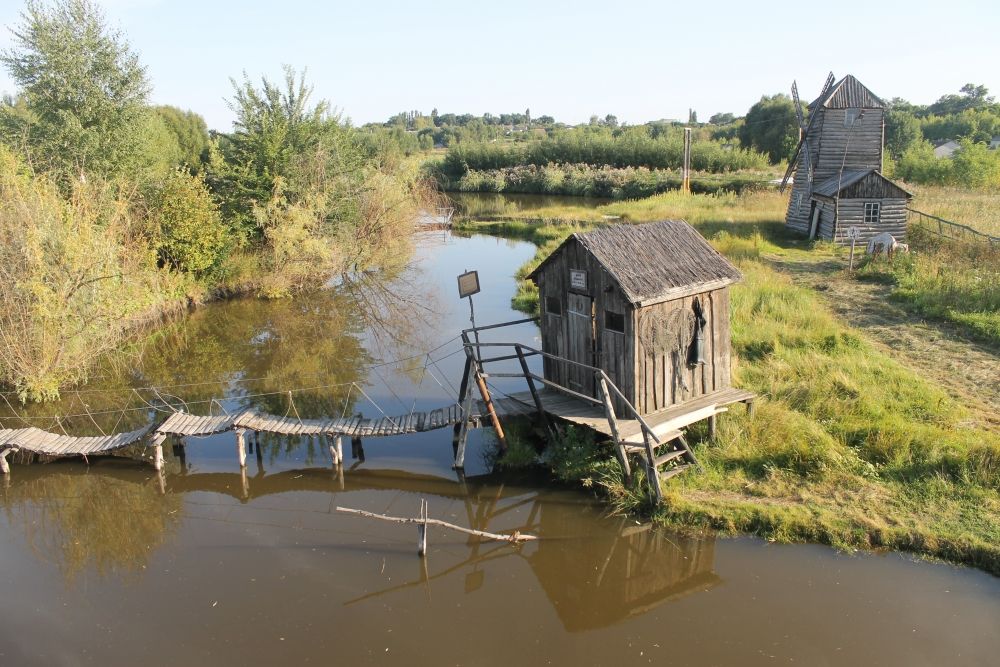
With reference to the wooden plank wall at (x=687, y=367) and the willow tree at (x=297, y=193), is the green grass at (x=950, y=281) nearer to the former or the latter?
the wooden plank wall at (x=687, y=367)

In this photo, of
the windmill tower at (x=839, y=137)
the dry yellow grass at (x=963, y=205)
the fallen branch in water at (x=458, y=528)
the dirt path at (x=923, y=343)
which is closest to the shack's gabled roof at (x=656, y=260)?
the fallen branch in water at (x=458, y=528)

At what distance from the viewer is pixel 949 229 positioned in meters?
26.4

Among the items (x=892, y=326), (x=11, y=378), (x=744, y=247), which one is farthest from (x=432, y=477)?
(x=744, y=247)

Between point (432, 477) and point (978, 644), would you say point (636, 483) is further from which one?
point (978, 644)

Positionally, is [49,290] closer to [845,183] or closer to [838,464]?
[838,464]

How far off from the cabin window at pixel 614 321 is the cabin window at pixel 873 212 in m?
21.6

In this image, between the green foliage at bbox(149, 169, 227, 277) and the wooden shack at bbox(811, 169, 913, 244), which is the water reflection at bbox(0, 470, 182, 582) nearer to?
the green foliage at bbox(149, 169, 227, 277)

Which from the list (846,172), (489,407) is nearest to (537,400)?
(489,407)

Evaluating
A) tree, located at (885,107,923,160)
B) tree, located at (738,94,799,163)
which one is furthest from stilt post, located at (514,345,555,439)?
tree, located at (885,107,923,160)

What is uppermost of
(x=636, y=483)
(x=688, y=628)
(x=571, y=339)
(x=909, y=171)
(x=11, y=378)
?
(x=909, y=171)

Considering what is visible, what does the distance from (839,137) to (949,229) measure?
691cm

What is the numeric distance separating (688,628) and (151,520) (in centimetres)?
893

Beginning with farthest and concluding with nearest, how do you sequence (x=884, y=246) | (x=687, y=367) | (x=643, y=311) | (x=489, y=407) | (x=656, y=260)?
(x=884, y=246), (x=489, y=407), (x=687, y=367), (x=656, y=260), (x=643, y=311)

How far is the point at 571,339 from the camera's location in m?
12.9
